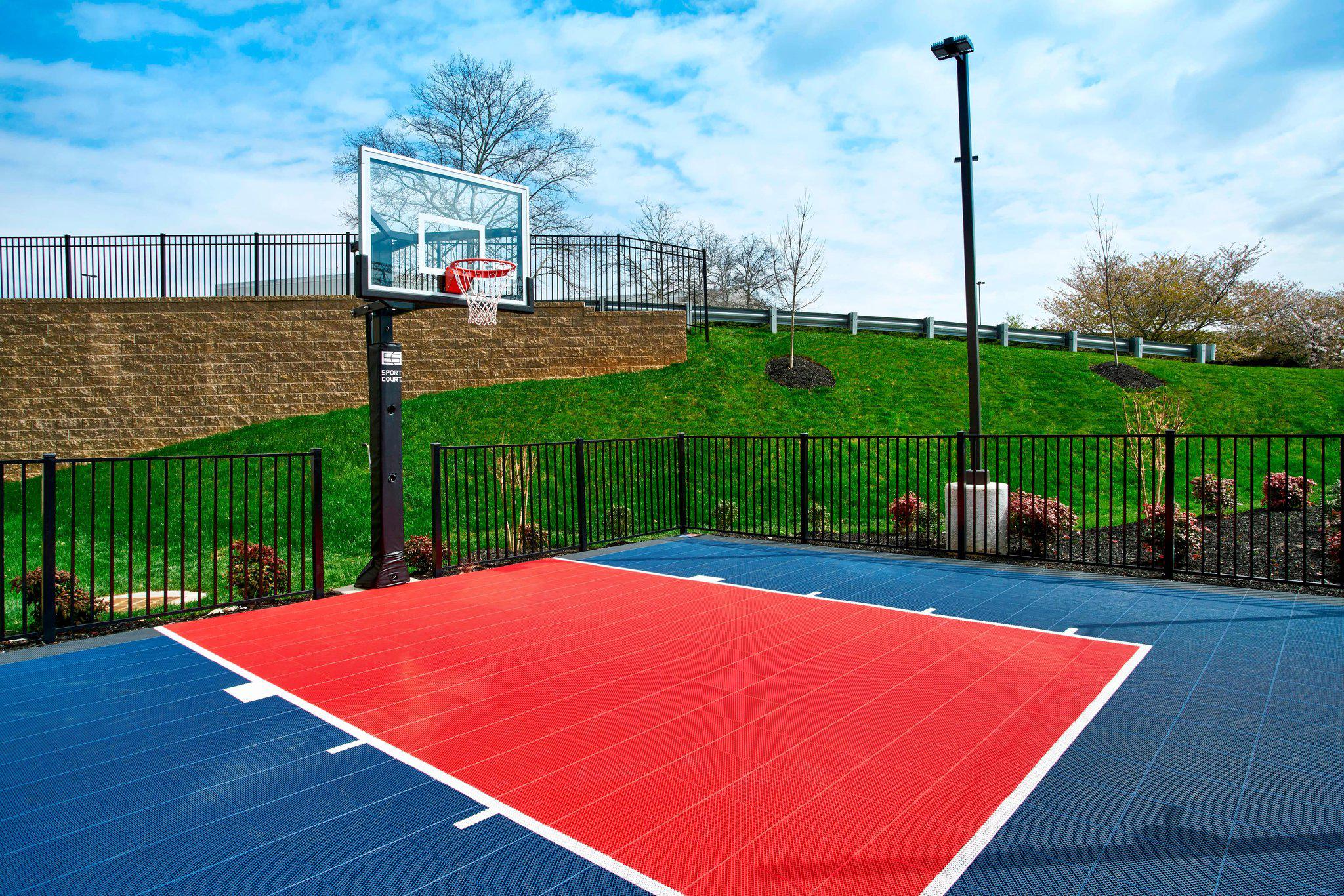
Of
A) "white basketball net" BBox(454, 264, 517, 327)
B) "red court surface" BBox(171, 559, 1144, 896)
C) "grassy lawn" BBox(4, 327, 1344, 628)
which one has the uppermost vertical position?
"white basketball net" BBox(454, 264, 517, 327)

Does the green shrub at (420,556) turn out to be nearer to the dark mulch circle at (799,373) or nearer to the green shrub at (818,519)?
the green shrub at (818,519)

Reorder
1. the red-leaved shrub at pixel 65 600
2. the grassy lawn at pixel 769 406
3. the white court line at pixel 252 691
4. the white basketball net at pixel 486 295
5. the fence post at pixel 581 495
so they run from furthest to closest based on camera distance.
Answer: the grassy lawn at pixel 769 406
the fence post at pixel 581 495
the white basketball net at pixel 486 295
the red-leaved shrub at pixel 65 600
the white court line at pixel 252 691

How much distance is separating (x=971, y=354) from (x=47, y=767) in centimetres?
911

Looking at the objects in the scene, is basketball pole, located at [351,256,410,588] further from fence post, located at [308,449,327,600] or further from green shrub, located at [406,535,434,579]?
green shrub, located at [406,535,434,579]

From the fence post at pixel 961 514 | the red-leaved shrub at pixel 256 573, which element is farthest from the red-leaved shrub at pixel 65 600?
the fence post at pixel 961 514

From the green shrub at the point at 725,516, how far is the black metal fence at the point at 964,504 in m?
0.04

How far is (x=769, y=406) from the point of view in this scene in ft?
57.7

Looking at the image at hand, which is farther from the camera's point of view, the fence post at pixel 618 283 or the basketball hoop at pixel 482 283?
the fence post at pixel 618 283

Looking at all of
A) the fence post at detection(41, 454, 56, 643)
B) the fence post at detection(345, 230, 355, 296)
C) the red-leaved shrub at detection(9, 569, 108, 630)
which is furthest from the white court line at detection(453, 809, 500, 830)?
the fence post at detection(345, 230, 355, 296)

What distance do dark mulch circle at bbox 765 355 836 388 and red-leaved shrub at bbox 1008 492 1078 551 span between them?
9.93 meters

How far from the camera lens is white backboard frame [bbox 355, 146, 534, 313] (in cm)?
714

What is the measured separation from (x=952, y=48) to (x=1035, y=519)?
5.73 m

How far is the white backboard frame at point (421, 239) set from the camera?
7.14m

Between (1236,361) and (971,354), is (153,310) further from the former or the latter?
(1236,361)
